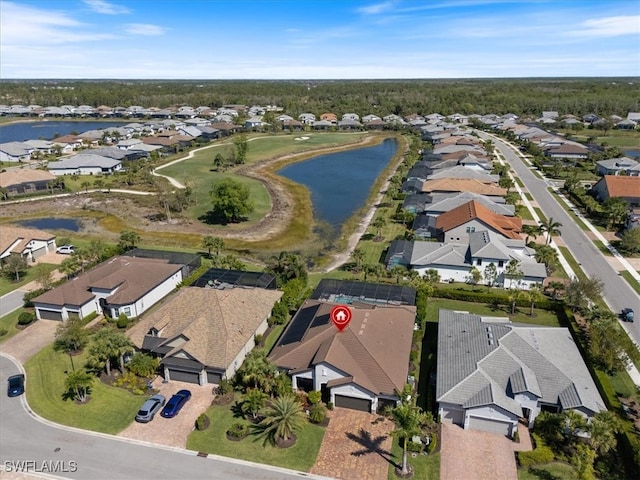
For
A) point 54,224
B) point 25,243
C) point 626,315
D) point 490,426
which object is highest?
point 25,243

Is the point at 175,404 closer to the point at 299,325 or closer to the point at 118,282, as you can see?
the point at 299,325

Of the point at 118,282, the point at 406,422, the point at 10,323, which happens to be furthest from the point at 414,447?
the point at 10,323

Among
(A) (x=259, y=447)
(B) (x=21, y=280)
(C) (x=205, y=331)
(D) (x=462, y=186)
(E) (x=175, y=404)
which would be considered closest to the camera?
(A) (x=259, y=447)

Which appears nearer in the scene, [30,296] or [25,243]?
[30,296]

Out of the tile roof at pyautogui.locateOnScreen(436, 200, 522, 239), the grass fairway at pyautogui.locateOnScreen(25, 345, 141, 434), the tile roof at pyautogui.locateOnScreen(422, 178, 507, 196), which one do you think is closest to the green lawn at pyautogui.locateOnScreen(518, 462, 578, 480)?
the grass fairway at pyautogui.locateOnScreen(25, 345, 141, 434)

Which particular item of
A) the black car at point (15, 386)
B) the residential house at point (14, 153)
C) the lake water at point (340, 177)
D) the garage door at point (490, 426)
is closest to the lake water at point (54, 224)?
the lake water at point (340, 177)

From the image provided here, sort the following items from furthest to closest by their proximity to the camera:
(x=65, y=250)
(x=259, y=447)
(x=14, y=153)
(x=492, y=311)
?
1. (x=14, y=153)
2. (x=65, y=250)
3. (x=492, y=311)
4. (x=259, y=447)

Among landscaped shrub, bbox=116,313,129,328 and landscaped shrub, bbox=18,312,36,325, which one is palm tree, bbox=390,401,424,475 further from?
landscaped shrub, bbox=18,312,36,325
